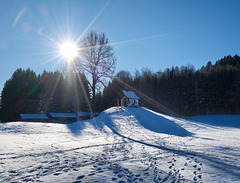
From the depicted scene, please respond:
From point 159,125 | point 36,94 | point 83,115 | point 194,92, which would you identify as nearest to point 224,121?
point 194,92

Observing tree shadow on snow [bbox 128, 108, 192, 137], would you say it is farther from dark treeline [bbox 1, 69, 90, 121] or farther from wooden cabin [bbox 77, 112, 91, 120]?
wooden cabin [bbox 77, 112, 91, 120]

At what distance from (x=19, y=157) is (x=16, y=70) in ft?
155

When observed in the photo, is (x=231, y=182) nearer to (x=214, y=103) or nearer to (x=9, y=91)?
(x=214, y=103)

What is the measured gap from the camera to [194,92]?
138 ft

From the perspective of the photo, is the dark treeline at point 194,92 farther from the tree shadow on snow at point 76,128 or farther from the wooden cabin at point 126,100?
the tree shadow on snow at point 76,128

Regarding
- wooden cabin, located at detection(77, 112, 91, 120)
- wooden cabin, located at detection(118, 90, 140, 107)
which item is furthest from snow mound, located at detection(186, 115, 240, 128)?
wooden cabin, located at detection(77, 112, 91, 120)

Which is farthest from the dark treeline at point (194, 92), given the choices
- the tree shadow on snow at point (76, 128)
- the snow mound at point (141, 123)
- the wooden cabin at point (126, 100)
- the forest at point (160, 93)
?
the tree shadow on snow at point (76, 128)

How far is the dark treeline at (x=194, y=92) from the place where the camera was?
39.2 meters

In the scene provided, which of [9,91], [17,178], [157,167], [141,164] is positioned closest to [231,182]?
[157,167]

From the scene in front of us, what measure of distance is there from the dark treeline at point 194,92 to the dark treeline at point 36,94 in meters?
9.50

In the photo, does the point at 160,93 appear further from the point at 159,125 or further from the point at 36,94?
the point at 36,94

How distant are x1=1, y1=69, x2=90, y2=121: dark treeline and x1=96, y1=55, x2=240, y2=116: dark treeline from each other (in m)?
9.50

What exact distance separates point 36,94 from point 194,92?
4107 centimetres

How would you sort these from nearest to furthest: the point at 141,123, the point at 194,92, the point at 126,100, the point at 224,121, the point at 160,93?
the point at 141,123
the point at 224,121
the point at 126,100
the point at 194,92
the point at 160,93
